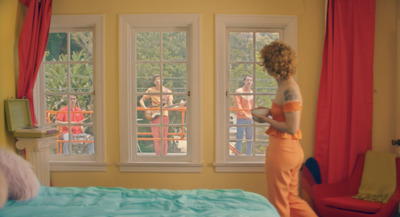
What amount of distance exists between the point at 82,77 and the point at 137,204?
7.24 feet

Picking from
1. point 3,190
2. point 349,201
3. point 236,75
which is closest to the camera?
point 3,190

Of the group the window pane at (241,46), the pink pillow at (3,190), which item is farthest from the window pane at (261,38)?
the pink pillow at (3,190)

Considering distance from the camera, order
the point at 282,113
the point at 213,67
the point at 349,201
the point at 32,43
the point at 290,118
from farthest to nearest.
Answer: the point at 213,67
the point at 32,43
the point at 349,201
the point at 282,113
the point at 290,118

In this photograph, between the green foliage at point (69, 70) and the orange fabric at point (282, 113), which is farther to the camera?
the green foliage at point (69, 70)

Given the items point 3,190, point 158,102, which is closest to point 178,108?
point 158,102

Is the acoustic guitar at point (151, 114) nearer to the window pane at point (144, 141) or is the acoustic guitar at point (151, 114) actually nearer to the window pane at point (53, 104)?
the window pane at point (144, 141)

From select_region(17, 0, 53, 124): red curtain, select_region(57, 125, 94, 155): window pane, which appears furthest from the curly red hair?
select_region(17, 0, 53, 124): red curtain

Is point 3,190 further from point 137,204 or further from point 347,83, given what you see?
point 347,83

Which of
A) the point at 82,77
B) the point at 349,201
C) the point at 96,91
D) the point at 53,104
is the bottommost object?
the point at 349,201

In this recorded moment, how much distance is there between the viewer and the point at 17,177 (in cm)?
202

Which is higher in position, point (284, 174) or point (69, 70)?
point (69, 70)

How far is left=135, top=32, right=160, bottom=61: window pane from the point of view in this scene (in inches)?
154

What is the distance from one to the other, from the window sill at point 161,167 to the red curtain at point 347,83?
4.71ft

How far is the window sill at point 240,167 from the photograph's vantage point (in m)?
3.80
